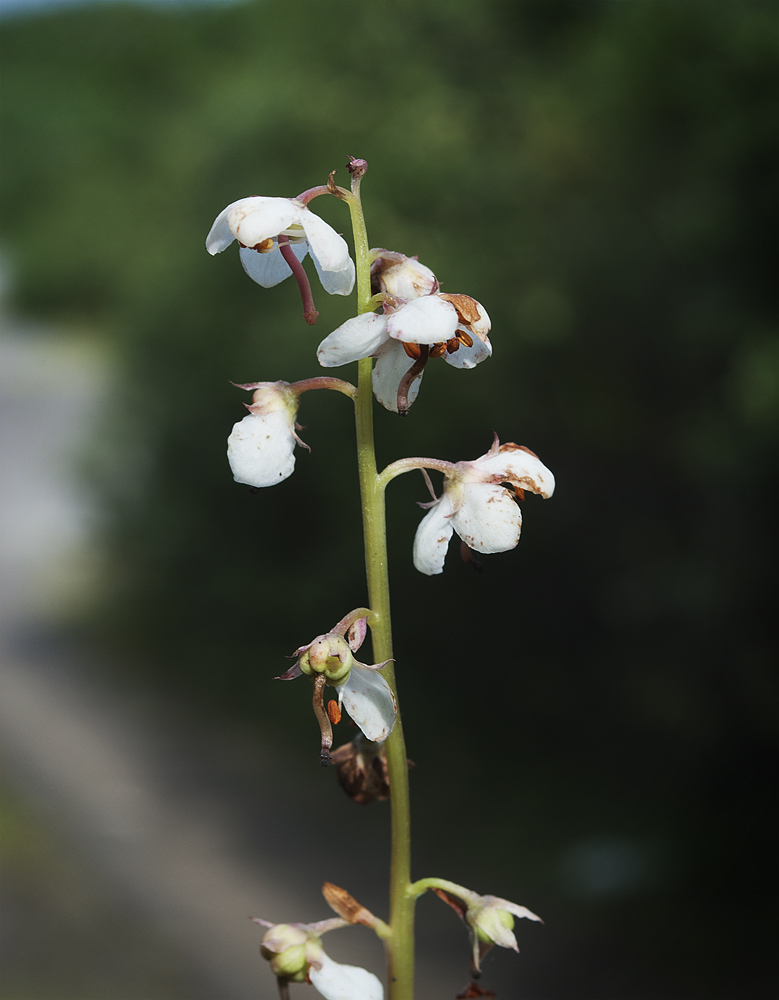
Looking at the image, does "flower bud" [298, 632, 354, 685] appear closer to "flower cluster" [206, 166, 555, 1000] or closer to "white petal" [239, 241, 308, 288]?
"flower cluster" [206, 166, 555, 1000]

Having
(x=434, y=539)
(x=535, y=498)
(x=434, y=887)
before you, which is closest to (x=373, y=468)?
(x=434, y=539)

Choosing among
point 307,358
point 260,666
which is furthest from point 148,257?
point 260,666

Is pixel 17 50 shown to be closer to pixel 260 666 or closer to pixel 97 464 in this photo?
pixel 97 464

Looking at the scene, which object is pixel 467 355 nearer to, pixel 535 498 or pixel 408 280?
pixel 408 280

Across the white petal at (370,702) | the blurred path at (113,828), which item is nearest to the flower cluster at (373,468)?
the white petal at (370,702)

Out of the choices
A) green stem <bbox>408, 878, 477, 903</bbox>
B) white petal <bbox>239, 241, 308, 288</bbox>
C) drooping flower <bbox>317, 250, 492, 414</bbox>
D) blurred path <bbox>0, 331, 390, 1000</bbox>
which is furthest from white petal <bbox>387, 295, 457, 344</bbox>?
blurred path <bbox>0, 331, 390, 1000</bbox>

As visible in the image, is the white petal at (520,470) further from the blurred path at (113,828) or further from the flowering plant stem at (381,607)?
the blurred path at (113,828)

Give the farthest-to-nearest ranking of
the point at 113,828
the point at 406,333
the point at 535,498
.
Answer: the point at 113,828, the point at 535,498, the point at 406,333
